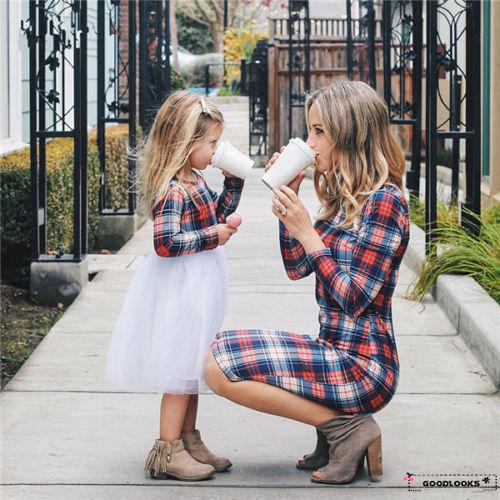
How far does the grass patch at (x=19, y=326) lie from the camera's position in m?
6.38

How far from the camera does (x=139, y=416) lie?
5.24 meters

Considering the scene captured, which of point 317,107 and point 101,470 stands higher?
point 317,107

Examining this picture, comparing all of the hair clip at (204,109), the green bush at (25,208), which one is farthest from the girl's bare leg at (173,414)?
the green bush at (25,208)

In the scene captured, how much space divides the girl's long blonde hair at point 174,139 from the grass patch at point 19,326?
1.87 m

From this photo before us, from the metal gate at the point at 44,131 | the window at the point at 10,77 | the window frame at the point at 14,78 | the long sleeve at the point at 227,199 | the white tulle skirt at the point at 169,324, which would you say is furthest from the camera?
the window frame at the point at 14,78

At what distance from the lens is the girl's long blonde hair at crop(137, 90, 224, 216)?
4352 mm

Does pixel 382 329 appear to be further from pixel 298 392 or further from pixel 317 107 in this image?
pixel 317 107

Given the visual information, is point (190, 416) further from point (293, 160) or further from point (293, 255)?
point (293, 160)

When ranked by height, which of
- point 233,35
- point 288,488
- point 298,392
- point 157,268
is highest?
point 233,35

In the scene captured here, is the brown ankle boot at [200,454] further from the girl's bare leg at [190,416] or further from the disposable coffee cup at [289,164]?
the disposable coffee cup at [289,164]

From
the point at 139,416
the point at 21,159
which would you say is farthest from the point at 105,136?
the point at 139,416

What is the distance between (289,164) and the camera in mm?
4035

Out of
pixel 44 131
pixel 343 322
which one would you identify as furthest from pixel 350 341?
pixel 44 131

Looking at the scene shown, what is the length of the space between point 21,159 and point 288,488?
15.9 feet
